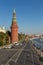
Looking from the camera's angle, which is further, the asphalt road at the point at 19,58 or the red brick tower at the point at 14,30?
the red brick tower at the point at 14,30

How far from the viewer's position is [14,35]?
140125 mm

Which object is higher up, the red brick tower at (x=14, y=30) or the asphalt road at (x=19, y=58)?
the red brick tower at (x=14, y=30)

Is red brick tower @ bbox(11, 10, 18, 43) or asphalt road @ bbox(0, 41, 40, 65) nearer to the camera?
asphalt road @ bbox(0, 41, 40, 65)

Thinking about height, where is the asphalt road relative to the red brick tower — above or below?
below

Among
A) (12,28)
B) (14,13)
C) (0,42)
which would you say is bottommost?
(0,42)

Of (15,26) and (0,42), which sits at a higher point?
(15,26)

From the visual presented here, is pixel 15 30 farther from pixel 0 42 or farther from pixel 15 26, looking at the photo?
pixel 0 42

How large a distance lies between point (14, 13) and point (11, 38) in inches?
687

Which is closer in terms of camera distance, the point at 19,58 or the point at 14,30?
the point at 19,58

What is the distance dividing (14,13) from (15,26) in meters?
9.19

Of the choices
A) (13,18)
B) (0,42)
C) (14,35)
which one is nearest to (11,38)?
(14,35)

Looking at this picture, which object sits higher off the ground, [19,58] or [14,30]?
[14,30]

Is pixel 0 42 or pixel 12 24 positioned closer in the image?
pixel 0 42

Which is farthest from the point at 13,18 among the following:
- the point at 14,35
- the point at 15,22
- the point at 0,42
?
the point at 0,42
